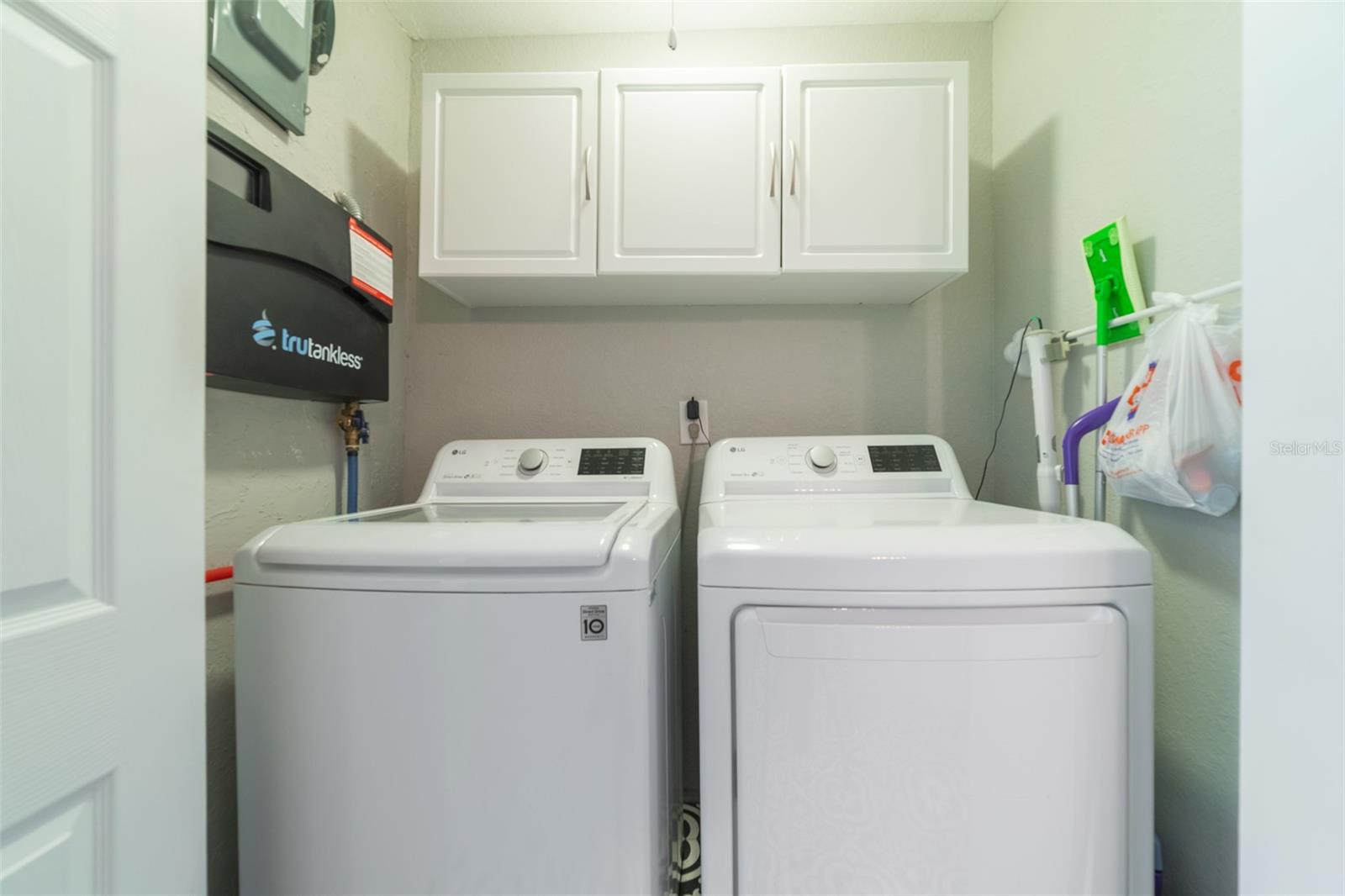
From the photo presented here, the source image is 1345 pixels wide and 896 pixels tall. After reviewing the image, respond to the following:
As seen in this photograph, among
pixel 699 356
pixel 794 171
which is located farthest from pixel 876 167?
pixel 699 356

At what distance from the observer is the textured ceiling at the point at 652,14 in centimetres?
161

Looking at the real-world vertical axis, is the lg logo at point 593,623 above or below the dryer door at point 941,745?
above

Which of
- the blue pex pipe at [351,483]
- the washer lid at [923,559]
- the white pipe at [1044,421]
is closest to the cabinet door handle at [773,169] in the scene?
the white pipe at [1044,421]

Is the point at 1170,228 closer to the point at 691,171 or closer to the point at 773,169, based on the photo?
the point at 773,169

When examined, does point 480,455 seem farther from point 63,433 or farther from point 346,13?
point 346,13

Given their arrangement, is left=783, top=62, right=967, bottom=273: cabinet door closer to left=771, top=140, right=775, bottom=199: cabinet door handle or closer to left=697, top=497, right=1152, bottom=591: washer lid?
left=771, top=140, right=775, bottom=199: cabinet door handle

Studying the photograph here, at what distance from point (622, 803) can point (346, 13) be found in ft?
6.48

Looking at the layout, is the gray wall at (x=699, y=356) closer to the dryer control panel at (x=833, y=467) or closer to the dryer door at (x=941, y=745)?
the dryer control panel at (x=833, y=467)

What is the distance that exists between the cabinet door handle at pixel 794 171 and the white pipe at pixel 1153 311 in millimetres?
732

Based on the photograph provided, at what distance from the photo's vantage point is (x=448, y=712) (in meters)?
0.83

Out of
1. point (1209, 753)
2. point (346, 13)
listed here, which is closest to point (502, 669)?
point (1209, 753)

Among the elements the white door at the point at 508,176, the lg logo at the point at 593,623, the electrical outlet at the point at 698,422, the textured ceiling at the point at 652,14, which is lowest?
the lg logo at the point at 593,623

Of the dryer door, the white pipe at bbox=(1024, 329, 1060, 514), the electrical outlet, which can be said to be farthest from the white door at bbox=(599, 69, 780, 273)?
the dryer door

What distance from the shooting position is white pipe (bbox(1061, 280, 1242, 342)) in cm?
86
